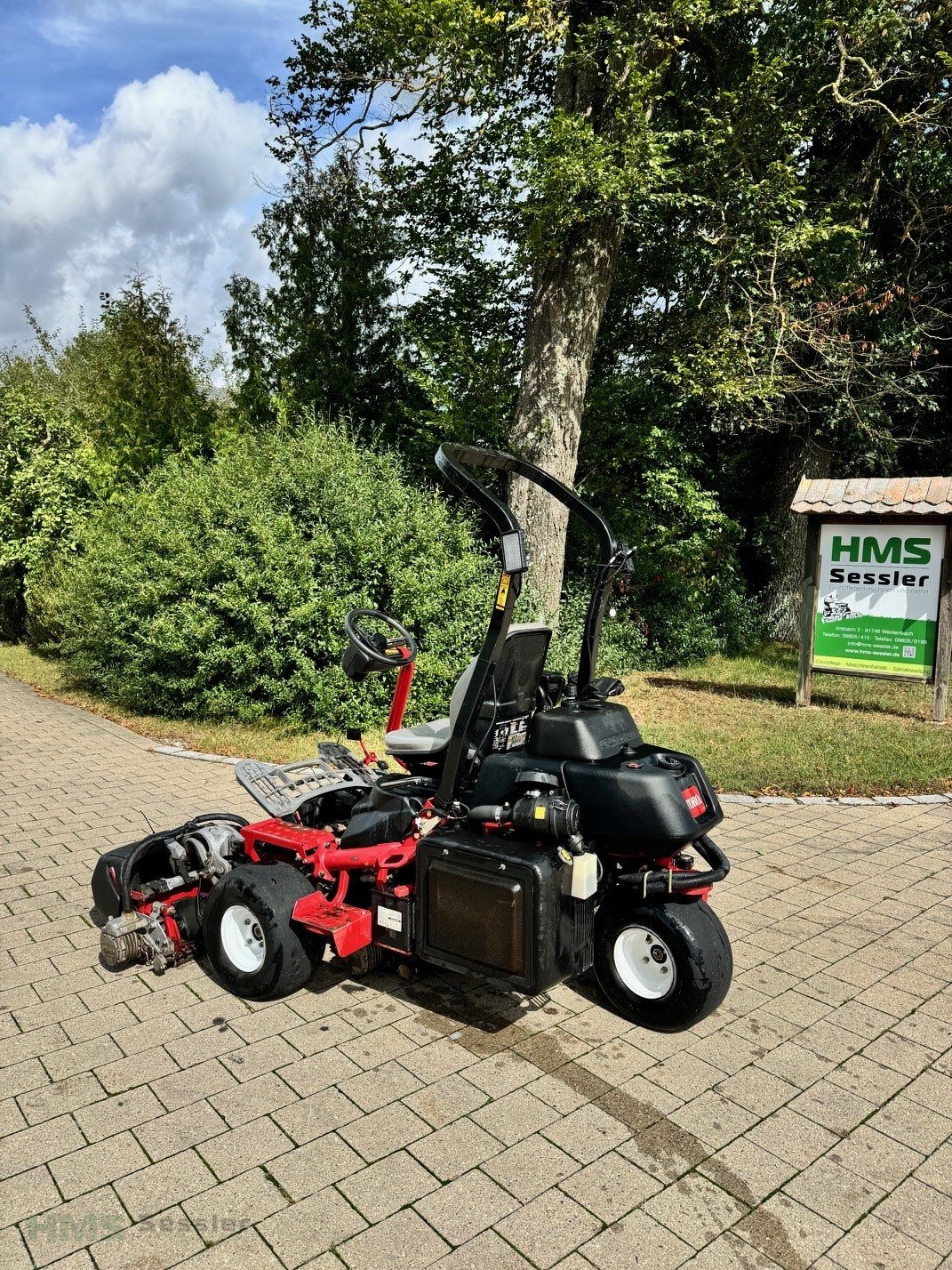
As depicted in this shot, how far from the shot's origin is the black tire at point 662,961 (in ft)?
11.5

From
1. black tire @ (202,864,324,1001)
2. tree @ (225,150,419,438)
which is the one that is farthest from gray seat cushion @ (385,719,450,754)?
tree @ (225,150,419,438)

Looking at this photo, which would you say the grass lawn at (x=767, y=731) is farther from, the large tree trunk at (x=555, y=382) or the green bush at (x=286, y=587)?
the large tree trunk at (x=555, y=382)

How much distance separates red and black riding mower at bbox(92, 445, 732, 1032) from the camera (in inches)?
130

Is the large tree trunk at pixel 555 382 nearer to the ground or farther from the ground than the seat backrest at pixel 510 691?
farther from the ground

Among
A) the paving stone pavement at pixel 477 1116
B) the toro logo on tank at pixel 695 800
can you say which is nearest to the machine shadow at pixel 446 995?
the paving stone pavement at pixel 477 1116

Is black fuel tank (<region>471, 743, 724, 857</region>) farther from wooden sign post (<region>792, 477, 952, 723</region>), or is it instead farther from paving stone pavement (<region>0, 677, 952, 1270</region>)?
wooden sign post (<region>792, 477, 952, 723</region>)

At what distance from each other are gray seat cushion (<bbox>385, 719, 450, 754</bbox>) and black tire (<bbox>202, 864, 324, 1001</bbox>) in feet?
2.21

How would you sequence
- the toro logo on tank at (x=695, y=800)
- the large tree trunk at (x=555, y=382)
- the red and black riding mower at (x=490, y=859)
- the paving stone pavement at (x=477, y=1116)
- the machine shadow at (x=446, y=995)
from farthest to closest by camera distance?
the large tree trunk at (x=555, y=382) < the machine shadow at (x=446, y=995) < the toro logo on tank at (x=695, y=800) < the red and black riding mower at (x=490, y=859) < the paving stone pavement at (x=477, y=1116)

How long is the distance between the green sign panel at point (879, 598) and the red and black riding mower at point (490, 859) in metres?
6.63

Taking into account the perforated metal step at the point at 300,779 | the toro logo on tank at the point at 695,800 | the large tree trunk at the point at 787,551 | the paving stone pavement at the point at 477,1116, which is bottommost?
the paving stone pavement at the point at 477,1116

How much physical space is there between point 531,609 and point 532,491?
1865 millimetres

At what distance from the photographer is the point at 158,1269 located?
2.44 meters

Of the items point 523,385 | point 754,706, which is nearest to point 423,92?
point 523,385

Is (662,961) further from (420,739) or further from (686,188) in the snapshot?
(686,188)
